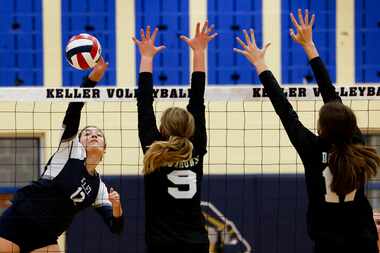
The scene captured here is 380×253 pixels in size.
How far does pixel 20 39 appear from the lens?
1161cm

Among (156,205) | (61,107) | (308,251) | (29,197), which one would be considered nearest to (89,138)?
(29,197)

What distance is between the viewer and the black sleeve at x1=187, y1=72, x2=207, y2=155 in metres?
5.15

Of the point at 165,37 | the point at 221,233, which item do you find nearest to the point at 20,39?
the point at 165,37

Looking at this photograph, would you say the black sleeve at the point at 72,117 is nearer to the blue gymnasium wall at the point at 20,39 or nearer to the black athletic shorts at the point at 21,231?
the black athletic shorts at the point at 21,231

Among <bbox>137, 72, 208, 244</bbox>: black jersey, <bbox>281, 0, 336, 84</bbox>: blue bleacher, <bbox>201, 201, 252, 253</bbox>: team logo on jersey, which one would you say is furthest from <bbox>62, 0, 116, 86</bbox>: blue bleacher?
<bbox>137, 72, 208, 244</bbox>: black jersey

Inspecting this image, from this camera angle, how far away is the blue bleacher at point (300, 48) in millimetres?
11609

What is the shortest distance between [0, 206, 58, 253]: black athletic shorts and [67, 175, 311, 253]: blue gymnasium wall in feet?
14.5

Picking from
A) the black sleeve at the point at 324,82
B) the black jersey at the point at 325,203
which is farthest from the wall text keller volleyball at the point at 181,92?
the black jersey at the point at 325,203

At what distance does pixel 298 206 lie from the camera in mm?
11109

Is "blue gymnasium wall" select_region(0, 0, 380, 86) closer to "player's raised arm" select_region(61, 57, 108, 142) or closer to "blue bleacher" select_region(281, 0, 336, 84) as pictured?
"blue bleacher" select_region(281, 0, 336, 84)

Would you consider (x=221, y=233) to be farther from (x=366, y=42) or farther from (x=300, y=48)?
(x=366, y=42)

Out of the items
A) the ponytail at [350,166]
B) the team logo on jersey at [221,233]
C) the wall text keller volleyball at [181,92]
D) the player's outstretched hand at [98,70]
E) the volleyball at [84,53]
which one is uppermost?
the volleyball at [84,53]

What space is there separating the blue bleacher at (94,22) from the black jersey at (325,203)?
279 inches

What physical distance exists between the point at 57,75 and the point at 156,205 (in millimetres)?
6814
